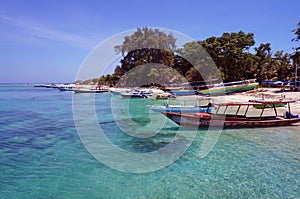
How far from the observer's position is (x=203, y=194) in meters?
7.04

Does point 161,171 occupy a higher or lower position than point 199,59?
lower

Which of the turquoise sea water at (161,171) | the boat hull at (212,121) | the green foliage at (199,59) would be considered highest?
the green foliage at (199,59)

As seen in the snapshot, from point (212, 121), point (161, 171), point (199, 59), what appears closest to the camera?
point (161, 171)

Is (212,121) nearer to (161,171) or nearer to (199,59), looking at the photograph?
(161,171)

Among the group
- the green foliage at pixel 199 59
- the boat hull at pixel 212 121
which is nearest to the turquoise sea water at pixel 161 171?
the boat hull at pixel 212 121

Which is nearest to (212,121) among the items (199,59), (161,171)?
(161,171)

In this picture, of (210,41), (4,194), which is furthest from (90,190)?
(210,41)

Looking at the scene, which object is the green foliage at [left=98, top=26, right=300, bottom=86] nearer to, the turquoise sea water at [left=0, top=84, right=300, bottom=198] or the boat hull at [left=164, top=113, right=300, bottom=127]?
the boat hull at [left=164, top=113, right=300, bottom=127]

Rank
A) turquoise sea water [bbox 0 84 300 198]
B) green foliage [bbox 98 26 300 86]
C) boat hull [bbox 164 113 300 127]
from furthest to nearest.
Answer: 1. green foliage [bbox 98 26 300 86]
2. boat hull [bbox 164 113 300 127]
3. turquoise sea water [bbox 0 84 300 198]

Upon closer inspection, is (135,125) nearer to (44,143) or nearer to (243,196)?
(44,143)

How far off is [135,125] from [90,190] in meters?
10.9

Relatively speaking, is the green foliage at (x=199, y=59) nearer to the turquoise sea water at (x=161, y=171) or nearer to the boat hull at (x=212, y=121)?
the boat hull at (x=212, y=121)

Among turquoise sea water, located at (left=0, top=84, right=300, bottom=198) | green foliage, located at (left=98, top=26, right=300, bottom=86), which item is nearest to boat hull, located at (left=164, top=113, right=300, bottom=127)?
turquoise sea water, located at (left=0, top=84, right=300, bottom=198)

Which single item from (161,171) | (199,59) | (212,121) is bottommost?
(161,171)
